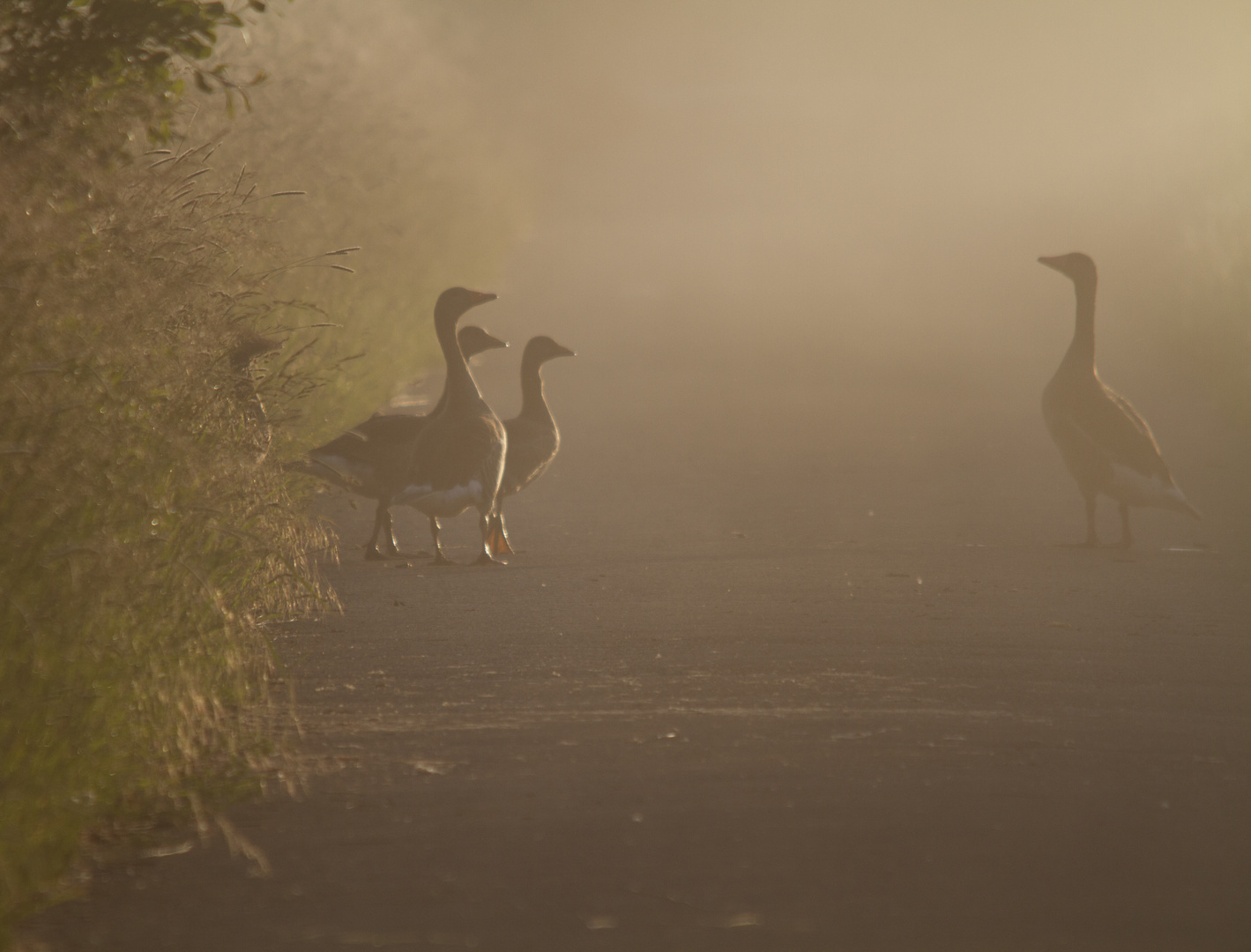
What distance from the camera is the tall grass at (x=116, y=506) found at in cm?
386

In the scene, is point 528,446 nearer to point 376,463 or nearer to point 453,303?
point 453,303

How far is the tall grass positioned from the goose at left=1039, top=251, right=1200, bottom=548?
20.6 ft

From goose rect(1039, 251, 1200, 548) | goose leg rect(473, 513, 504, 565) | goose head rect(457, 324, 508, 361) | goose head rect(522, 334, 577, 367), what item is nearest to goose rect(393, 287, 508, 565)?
goose leg rect(473, 513, 504, 565)

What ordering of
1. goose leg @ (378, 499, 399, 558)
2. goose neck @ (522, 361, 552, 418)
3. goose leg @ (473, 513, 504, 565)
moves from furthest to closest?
1. goose neck @ (522, 361, 552, 418)
2. goose leg @ (378, 499, 399, 558)
3. goose leg @ (473, 513, 504, 565)

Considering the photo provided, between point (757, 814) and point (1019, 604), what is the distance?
12.7 feet

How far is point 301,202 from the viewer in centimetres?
1258

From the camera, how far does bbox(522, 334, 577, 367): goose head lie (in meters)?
12.1

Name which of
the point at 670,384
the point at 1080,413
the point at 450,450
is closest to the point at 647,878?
the point at 450,450

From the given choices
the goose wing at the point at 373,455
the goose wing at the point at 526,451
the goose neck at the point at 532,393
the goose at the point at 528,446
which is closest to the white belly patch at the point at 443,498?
the goose wing at the point at 373,455

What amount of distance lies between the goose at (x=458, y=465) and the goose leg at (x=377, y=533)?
0.27 metres

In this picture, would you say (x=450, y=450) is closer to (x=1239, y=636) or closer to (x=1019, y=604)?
(x=1019, y=604)

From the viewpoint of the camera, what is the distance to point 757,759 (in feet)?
16.0

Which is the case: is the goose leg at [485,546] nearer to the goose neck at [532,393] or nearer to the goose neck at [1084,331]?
the goose neck at [532,393]

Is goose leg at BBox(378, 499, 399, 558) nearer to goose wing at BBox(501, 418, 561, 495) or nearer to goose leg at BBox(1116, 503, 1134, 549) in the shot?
goose wing at BBox(501, 418, 561, 495)
